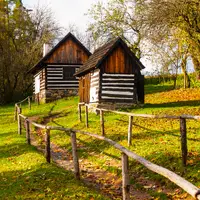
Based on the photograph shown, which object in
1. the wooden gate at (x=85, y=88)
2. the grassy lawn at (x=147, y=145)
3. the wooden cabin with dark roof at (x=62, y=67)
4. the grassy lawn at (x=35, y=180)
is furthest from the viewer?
the wooden cabin with dark roof at (x=62, y=67)

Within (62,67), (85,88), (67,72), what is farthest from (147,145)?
(67,72)

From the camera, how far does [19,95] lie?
45.9m

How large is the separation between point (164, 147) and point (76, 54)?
2815 centimetres

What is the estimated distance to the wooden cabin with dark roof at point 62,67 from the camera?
37250 millimetres

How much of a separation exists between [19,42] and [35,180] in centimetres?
4622

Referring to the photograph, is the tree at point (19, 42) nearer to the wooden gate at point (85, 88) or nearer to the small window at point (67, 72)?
the small window at point (67, 72)

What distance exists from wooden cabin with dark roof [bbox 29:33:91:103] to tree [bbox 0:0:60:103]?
7.47m

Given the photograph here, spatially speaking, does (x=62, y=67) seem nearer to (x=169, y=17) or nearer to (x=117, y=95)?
(x=117, y=95)

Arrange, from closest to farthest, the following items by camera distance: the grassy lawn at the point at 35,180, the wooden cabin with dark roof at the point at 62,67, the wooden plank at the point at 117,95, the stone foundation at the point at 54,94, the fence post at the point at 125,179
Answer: the fence post at the point at 125,179
the grassy lawn at the point at 35,180
the wooden plank at the point at 117,95
the wooden cabin with dark roof at the point at 62,67
the stone foundation at the point at 54,94

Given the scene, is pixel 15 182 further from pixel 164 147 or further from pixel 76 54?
pixel 76 54

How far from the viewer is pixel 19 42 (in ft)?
170

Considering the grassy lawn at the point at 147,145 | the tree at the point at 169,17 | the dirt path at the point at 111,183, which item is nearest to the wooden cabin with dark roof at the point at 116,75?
the tree at the point at 169,17

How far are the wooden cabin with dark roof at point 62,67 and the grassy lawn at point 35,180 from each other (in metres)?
→ 25.4

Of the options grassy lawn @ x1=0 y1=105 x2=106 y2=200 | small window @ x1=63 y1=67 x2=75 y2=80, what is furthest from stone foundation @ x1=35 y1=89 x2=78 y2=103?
grassy lawn @ x1=0 y1=105 x2=106 y2=200
